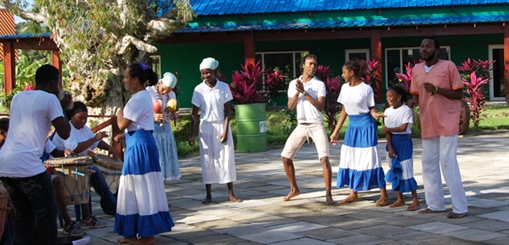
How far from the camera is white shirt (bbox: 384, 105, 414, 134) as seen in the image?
798 centimetres

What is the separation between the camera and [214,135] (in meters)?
8.76

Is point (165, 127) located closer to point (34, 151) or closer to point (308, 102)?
point (308, 102)

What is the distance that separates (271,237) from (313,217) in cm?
102

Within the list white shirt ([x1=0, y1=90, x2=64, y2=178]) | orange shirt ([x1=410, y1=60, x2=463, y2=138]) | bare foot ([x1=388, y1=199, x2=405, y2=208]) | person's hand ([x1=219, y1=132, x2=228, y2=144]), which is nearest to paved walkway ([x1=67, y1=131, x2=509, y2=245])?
bare foot ([x1=388, y1=199, x2=405, y2=208])

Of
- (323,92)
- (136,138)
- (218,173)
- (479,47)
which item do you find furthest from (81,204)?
(479,47)

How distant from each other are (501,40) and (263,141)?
13756mm

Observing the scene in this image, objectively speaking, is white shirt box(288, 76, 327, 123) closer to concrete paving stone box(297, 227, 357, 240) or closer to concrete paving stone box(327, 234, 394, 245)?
concrete paving stone box(297, 227, 357, 240)

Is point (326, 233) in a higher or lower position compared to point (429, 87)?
lower

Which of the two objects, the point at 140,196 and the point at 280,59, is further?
the point at 280,59

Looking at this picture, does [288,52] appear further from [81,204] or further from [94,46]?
[81,204]

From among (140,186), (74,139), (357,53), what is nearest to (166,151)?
(74,139)

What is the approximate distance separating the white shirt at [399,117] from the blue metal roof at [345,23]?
15.1 metres

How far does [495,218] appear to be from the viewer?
7074mm

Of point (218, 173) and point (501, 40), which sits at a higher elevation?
point (501, 40)
